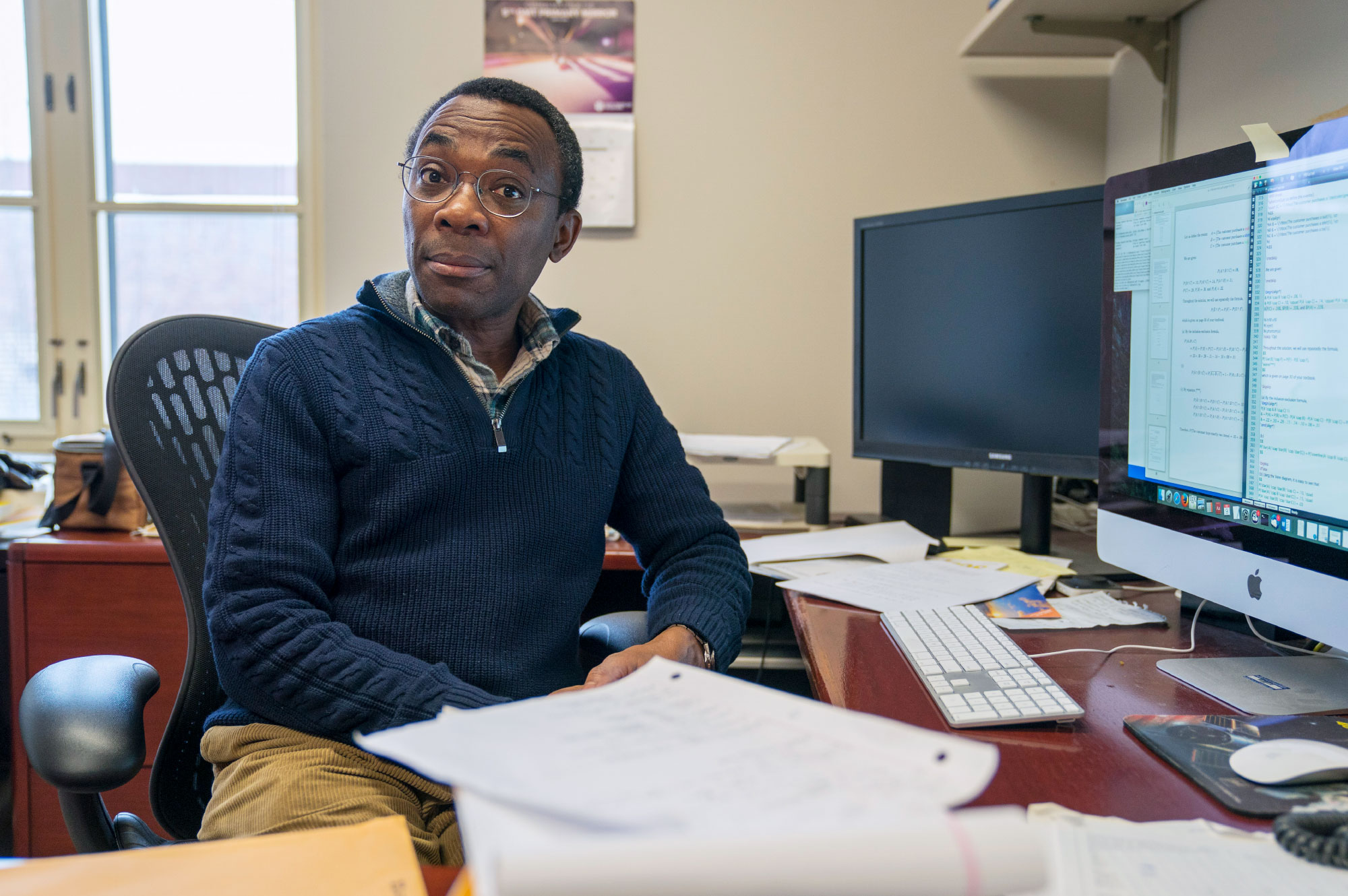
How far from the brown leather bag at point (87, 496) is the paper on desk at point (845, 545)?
45.7 inches

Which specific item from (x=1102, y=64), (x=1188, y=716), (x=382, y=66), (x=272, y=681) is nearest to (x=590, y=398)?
(x=272, y=681)

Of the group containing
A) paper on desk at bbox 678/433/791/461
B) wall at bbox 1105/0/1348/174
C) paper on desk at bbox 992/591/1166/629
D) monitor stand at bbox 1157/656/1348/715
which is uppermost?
wall at bbox 1105/0/1348/174

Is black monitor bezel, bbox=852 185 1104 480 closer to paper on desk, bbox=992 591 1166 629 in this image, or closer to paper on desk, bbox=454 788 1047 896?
paper on desk, bbox=992 591 1166 629

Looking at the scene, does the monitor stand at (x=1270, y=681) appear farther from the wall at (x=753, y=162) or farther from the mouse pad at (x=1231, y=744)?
the wall at (x=753, y=162)

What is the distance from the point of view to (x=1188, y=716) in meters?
0.76

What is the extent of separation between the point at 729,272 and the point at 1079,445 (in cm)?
91

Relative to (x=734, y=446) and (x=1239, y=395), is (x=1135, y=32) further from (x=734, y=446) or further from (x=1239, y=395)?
(x=1239, y=395)

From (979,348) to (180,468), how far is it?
4.09 ft

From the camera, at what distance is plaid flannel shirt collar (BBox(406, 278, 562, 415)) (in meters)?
1.11

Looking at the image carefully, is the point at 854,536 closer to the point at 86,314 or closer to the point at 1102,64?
the point at 1102,64

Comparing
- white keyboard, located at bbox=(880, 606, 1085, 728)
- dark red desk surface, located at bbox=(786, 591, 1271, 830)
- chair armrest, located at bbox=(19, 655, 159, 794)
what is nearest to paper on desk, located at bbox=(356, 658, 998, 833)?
dark red desk surface, located at bbox=(786, 591, 1271, 830)

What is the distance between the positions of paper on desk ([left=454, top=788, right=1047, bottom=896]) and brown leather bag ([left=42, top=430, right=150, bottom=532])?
5.42 feet

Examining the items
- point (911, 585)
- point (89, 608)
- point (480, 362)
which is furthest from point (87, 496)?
point (911, 585)

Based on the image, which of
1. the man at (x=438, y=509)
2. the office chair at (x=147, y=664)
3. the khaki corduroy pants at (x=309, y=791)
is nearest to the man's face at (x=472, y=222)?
the man at (x=438, y=509)
